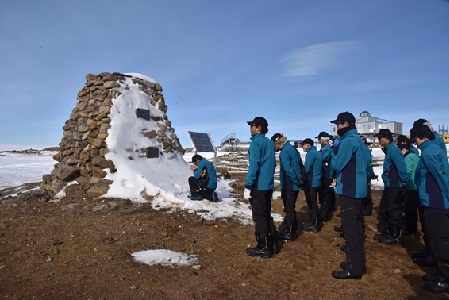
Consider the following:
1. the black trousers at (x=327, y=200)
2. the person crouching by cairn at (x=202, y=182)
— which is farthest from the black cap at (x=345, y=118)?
the person crouching by cairn at (x=202, y=182)

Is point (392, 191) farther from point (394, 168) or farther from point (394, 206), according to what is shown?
point (394, 168)

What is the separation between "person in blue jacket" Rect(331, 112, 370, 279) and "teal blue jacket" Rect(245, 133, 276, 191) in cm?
105

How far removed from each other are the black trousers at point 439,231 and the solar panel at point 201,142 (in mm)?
9259

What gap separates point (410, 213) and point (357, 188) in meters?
3.28

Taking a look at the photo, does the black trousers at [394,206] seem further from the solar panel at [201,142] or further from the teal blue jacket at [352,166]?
the solar panel at [201,142]

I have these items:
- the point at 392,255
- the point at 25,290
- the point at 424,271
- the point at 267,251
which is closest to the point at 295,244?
the point at 267,251

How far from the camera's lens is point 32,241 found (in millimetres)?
5426

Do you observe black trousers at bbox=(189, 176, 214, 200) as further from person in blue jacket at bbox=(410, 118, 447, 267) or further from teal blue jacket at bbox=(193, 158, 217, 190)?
person in blue jacket at bbox=(410, 118, 447, 267)

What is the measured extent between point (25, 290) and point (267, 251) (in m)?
3.45

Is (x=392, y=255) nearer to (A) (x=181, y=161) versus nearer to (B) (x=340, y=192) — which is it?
(B) (x=340, y=192)

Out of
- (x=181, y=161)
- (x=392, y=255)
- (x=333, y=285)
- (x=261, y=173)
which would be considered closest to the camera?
(x=333, y=285)

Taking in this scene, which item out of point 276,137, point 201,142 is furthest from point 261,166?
point 201,142

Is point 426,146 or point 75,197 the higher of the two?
point 426,146

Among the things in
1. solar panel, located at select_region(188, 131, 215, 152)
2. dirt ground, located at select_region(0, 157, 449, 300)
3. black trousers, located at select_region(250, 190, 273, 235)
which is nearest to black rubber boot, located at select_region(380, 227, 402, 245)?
dirt ground, located at select_region(0, 157, 449, 300)
